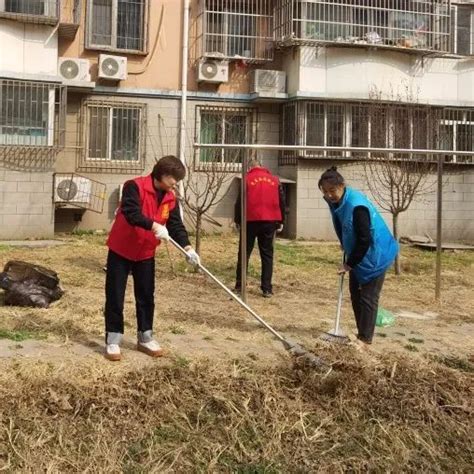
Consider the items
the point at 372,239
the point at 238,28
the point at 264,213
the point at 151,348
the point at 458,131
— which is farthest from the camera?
the point at 458,131

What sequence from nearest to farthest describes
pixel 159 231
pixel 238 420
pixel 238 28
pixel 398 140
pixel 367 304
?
pixel 238 420 → pixel 159 231 → pixel 367 304 → pixel 398 140 → pixel 238 28

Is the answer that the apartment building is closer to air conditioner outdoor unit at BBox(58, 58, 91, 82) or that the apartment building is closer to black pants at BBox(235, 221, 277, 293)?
air conditioner outdoor unit at BBox(58, 58, 91, 82)

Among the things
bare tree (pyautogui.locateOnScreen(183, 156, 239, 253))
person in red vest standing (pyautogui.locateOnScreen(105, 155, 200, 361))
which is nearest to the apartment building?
bare tree (pyautogui.locateOnScreen(183, 156, 239, 253))

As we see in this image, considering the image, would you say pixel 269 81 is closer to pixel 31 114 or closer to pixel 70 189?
pixel 70 189

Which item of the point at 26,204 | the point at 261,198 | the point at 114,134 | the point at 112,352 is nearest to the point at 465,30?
the point at 114,134

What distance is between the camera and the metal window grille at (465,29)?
1673 cm

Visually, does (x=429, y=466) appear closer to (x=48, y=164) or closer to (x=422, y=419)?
(x=422, y=419)

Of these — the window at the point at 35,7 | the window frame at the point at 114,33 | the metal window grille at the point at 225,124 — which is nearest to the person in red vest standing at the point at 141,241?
the window at the point at 35,7

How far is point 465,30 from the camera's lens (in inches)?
661

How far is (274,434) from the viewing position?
4.36 meters

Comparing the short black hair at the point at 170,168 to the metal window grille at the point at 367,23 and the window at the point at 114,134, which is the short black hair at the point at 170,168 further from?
the metal window grille at the point at 367,23

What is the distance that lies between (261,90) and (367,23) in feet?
9.35

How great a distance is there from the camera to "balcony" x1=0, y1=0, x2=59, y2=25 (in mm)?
13367

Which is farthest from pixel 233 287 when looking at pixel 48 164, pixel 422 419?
pixel 48 164
